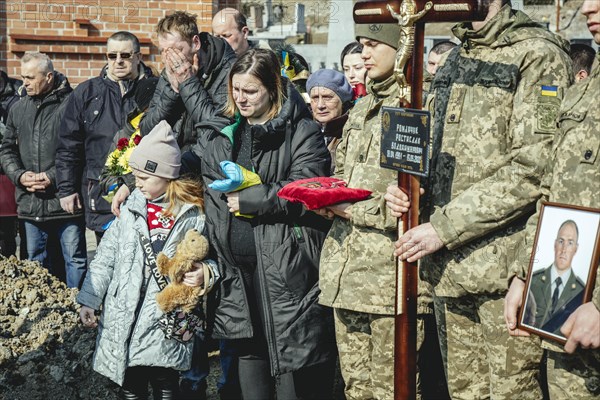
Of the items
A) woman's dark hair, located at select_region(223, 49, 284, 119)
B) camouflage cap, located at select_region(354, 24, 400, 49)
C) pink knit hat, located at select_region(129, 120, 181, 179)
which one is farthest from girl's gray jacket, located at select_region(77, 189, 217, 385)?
camouflage cap, located at select_region(354, 24, 400, 49)

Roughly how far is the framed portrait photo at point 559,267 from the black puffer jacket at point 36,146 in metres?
5.05

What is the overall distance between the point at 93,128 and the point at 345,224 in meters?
3.32

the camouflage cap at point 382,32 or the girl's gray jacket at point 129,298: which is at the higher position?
the camouflage cap at point 382,32

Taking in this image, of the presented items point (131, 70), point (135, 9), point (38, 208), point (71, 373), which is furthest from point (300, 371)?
point (135, 9)

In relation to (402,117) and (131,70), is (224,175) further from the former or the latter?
(131,70)

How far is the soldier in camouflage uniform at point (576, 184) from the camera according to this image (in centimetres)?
289

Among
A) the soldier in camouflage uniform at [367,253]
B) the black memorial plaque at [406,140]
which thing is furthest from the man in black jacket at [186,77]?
the black memorial plaque at [406,140]

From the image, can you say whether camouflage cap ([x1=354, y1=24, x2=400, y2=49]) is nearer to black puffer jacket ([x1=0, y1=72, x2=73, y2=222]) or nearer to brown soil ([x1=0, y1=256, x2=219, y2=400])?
brown soil ([x1=0, y1=256, x2=219, y2=400])

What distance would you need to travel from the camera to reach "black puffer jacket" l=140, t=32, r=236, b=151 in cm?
519

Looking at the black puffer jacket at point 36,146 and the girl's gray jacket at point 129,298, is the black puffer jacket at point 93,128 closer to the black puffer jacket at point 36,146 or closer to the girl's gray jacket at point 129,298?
the black puffer jacket at point 36,146

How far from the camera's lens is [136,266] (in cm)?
441

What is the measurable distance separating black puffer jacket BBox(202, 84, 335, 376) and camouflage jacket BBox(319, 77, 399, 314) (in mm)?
312

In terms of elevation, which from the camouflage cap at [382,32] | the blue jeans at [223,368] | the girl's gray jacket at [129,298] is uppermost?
the camouflage cap at [382,32]

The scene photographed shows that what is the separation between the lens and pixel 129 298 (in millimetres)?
4371
